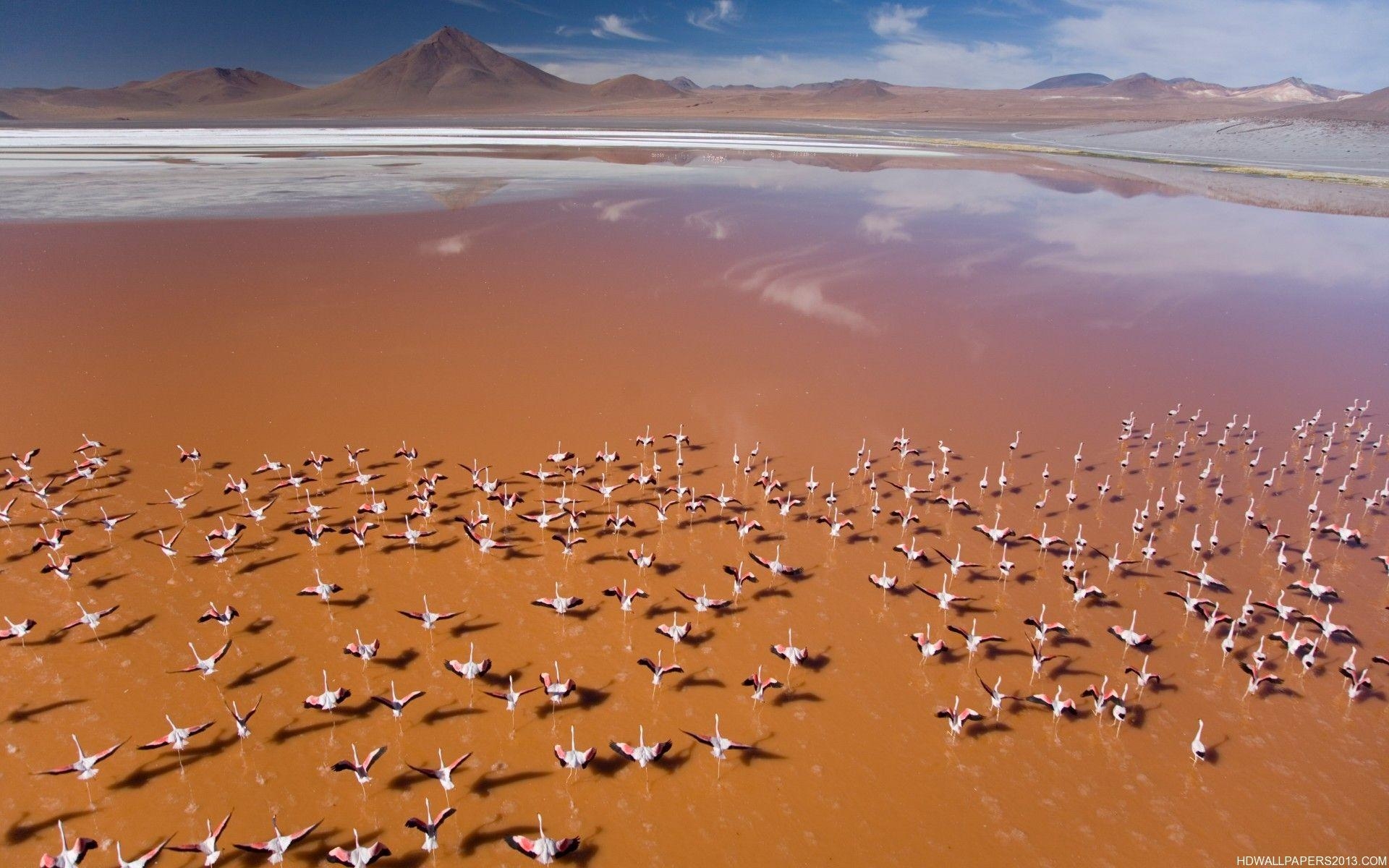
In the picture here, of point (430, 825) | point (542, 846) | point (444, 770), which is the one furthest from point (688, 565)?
point (430, 825)

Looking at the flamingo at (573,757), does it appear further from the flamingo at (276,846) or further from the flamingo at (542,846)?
the flamingo at (276,846)

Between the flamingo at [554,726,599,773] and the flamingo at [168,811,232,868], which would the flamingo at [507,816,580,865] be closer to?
the flamingo at [554,726,599,773]

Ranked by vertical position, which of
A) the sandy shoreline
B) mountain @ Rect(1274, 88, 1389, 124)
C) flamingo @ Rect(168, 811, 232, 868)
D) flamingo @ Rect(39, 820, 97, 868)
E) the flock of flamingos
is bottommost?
flamingo @ Rect(168, 811, 232, 868)

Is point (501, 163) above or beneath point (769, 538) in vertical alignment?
above

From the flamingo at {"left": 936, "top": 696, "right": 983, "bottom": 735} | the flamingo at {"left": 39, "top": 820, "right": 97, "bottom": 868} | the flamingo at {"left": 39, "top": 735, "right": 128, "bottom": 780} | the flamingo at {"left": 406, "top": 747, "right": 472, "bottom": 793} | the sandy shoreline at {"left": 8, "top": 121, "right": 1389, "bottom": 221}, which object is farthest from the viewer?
the sandy shoreline at {"left": 8, "top": 121, "right": 1389, "bottom": 221}

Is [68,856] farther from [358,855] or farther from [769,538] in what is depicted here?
[769,538]

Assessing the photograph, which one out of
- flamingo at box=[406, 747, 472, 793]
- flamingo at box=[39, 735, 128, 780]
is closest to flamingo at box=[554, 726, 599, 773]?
flamingo at box=[406, 747, 472, 793]
